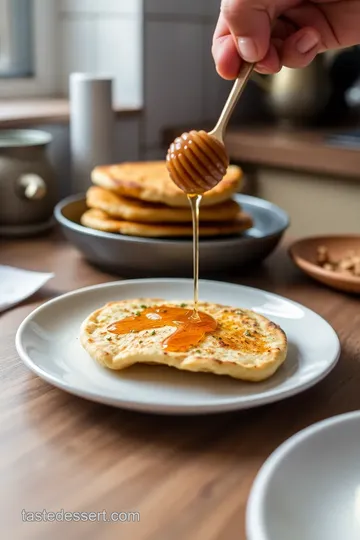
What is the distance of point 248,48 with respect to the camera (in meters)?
0.92

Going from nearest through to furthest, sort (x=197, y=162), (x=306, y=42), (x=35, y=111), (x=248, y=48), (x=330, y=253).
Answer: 1. (x=197, y=162)
2. (x=248, y=48)
3. (x=306, y=42)
4. (x=330, y=253)
5. (x=35, y=111)

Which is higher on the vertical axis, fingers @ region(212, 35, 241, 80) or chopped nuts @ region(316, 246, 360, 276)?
fingers @ region(212, 35, 241, 80)

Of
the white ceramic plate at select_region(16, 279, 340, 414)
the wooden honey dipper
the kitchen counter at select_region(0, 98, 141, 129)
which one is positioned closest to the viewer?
the white ceramic plate at select_region(16, 279, 340, 414)

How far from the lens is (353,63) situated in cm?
198

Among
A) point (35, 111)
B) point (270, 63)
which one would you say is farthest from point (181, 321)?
point (35, 111)

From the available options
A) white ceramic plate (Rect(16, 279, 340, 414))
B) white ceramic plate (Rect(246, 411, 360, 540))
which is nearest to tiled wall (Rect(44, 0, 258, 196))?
white ceramic plate (Rect(16, 279, 340, 414))

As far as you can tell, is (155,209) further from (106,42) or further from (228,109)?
(106,42)

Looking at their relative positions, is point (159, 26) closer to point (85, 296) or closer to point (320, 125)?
point (320, 125)

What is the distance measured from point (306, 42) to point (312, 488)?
71 centimetres

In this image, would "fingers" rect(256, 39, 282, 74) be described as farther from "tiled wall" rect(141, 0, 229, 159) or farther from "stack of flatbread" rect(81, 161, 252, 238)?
"tiled wall" rect(141, 0, 229, 159)

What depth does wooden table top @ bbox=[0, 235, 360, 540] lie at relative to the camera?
0.49 metres

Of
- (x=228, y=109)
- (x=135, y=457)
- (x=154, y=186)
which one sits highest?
(x=228, y=109)

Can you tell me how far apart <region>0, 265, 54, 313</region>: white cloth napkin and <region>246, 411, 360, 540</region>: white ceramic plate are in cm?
50

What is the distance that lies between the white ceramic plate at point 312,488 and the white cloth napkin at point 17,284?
1.63 ft
